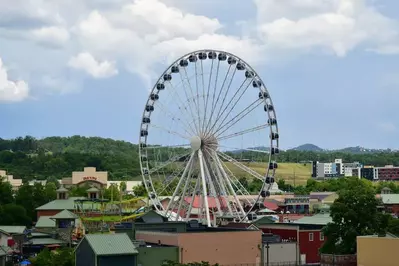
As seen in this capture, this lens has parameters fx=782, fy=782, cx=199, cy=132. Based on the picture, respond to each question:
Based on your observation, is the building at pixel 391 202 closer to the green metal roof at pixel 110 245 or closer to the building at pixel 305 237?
the building at pixel 305 237

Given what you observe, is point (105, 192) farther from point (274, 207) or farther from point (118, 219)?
point (118, 219)

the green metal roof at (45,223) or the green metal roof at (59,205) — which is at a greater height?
the green metal roof at (59,205)

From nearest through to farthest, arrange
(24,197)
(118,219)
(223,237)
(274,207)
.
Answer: (223,237), (118,219), (24,197), (274,207)

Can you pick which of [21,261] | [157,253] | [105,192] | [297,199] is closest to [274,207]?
Result: [297,199]

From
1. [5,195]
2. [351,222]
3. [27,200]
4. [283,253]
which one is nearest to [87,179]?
[5,195]

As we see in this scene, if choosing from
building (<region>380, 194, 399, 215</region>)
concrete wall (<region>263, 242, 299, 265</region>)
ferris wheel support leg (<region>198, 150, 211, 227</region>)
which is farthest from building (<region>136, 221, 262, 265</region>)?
building (<region>380, 194, 399, 215</region>)

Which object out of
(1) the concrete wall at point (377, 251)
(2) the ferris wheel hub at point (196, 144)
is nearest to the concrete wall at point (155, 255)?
(1) the concrete wall at point (377, 251)

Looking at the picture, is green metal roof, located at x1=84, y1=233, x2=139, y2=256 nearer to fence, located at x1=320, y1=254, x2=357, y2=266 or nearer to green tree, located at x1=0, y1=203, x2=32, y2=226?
fence, located at x1=320, y1=254, x2=357, y2=266
